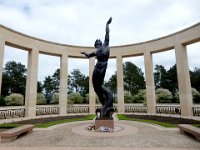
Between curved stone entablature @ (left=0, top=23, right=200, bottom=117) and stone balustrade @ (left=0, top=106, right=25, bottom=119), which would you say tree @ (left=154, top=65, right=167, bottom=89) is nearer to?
curved stone entablature @ (left=0, top=23, right=200, bottom=117)

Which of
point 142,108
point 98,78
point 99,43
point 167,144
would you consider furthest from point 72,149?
point 142,108

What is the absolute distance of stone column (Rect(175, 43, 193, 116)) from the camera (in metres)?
14.5

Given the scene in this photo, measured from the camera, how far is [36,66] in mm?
16312

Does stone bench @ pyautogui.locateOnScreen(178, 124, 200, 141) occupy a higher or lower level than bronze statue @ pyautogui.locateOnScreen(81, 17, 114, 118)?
lower

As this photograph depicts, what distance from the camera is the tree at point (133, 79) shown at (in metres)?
44.5

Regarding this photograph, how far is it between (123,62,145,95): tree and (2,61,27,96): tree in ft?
→ 92.9

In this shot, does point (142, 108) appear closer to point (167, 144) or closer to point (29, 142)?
point (167, 144)

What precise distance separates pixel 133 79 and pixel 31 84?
3376 centimetres

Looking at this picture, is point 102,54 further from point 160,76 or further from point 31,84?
point 160,76

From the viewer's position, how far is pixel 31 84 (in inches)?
617

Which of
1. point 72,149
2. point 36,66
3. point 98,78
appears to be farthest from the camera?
point 36,66

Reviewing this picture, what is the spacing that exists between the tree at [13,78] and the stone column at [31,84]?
26.1 m

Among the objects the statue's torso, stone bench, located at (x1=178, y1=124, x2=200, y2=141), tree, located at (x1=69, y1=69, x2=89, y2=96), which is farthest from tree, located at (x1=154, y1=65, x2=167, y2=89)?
the statue's torso

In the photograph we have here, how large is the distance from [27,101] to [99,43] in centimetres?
1071
